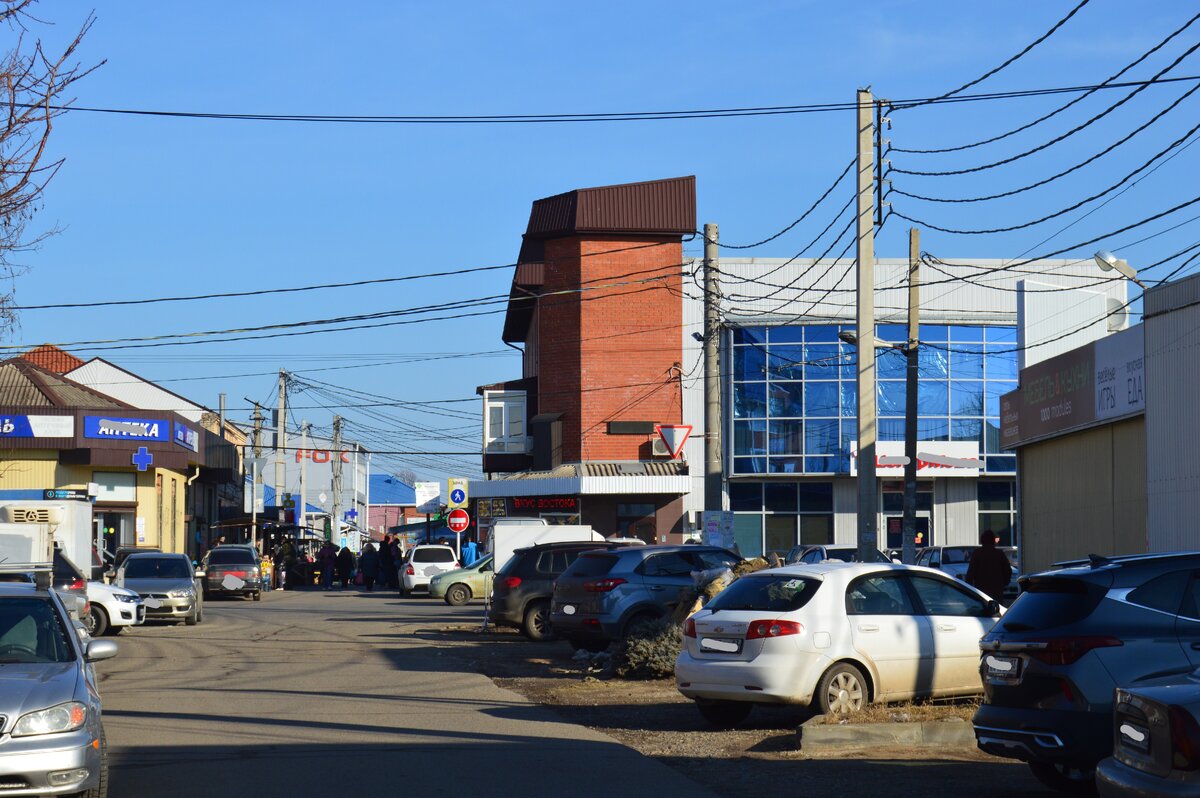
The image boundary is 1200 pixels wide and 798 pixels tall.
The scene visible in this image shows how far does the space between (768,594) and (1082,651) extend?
4165mm

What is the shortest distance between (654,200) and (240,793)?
137 ft

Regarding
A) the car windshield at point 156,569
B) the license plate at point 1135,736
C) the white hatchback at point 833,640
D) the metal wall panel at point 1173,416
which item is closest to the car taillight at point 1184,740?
the license plate at point 1135,736

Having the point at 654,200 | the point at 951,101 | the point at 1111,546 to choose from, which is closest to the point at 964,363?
the point at 654,200

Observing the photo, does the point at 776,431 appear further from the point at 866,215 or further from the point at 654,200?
the point at 866,215

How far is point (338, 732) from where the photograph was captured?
1263 cm

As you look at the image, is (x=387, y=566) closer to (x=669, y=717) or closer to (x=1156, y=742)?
(x=669, y=717)

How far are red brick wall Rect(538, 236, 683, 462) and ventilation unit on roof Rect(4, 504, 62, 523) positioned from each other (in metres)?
25.9

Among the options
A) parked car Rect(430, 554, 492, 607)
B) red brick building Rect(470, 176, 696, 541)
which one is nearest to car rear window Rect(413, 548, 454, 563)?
parked car Rect(430, 554, 492, 607)

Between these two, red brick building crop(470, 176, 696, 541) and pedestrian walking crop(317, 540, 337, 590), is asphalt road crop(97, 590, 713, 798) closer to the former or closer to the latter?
red brick building crop(470, 176, 696, 541)

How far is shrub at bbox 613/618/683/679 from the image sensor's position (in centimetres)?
1662

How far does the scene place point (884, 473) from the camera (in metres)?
48.4

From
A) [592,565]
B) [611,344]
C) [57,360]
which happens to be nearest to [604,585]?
[592,565]

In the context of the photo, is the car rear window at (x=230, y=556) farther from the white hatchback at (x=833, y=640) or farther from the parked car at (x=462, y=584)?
the white hatchback at (x=833, y=640)

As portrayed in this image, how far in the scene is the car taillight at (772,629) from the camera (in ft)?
39.4
